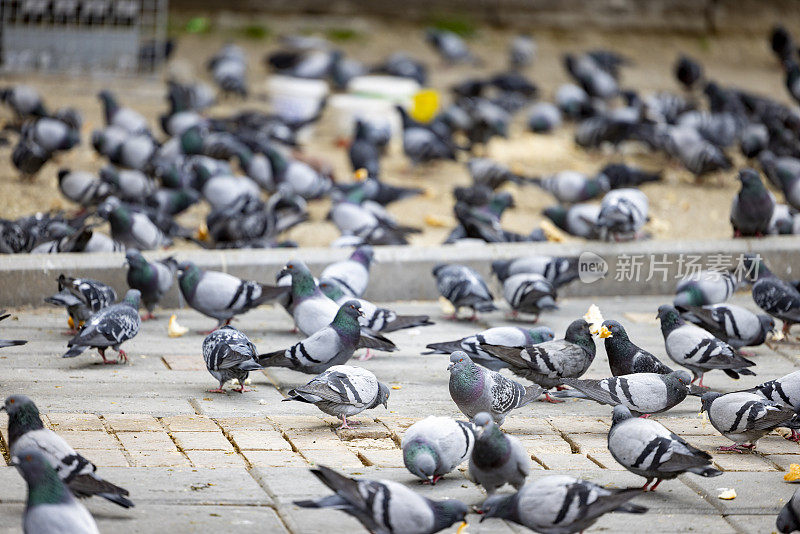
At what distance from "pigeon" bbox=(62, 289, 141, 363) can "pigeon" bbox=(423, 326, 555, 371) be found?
1.41 metres

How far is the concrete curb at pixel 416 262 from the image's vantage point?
6.08m

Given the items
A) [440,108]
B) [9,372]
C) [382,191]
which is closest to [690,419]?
[9,372]

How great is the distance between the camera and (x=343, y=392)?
419cm

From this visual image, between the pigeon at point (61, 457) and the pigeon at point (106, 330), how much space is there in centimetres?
127

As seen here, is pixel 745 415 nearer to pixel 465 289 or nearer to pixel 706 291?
pixel 706 291

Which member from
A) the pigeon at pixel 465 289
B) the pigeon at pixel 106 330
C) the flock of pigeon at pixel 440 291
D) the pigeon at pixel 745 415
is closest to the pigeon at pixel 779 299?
the flock of pigeon at pixel 440 291

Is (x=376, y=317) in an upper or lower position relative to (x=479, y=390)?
lower

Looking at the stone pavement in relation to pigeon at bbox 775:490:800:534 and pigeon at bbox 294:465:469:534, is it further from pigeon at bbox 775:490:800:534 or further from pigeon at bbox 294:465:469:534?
pigeon at bbox 294:465:469:534

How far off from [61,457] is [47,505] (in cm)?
45

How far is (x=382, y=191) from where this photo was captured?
28.4 feet

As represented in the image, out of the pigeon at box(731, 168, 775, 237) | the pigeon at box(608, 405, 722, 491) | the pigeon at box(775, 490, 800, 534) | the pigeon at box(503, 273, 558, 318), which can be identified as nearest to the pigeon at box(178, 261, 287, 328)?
the pigeon at box(503, 273, 558, 318)

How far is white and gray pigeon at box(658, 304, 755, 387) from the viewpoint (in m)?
4.91

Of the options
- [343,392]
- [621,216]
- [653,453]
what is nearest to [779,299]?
[621,216]

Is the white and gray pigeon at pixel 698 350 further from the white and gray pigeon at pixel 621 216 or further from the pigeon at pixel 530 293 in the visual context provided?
the white and gray pigeon at pixel 621 216
